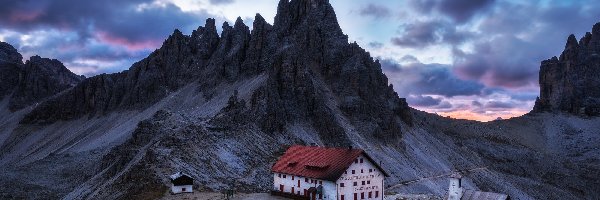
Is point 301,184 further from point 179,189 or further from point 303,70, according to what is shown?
point 303,70

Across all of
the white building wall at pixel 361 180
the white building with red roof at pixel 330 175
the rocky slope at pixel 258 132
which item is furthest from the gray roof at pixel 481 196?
the rocky slope at pixel 258 132

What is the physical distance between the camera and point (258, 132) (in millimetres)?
109938

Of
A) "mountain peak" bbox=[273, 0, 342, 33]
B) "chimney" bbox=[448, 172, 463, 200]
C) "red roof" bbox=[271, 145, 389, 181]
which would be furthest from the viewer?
"mountain peak" bbox=[273, 0, 342, 33]

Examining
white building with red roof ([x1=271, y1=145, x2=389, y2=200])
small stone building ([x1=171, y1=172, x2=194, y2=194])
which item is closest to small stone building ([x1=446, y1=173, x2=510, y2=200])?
white building with red roof ([x1=271, y1=145, x2=389, y2=200])

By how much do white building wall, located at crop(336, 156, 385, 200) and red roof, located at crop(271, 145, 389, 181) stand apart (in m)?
0.78

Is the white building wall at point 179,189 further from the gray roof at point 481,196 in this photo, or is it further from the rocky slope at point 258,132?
the gray roof at point 481,196

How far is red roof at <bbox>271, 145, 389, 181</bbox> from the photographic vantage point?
61.4 metres

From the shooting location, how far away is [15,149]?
194 meters

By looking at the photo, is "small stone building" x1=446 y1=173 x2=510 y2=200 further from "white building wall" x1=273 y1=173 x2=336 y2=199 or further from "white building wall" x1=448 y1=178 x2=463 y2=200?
"white building wall" x1=273 y1=173 x2=336 y2=199

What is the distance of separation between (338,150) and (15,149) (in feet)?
553

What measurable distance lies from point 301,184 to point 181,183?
15711mm

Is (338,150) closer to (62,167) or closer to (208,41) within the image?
(62,167)

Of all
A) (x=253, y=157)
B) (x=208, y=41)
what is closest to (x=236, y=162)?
(x=253, y=157)

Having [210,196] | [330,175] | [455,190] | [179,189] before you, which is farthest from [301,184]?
[455,190]
